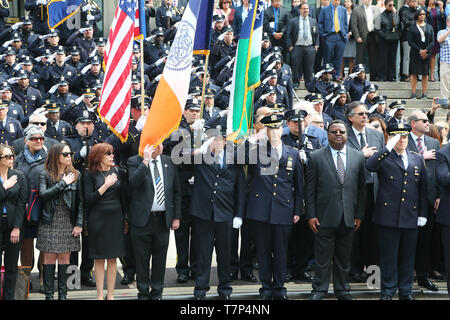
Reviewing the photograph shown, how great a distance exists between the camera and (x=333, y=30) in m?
17.0

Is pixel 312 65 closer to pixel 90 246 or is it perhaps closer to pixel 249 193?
pixel 249 193

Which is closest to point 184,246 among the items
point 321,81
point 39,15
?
point 321,81

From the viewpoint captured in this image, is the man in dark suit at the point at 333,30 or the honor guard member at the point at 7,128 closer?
the honor guard member at the point at 7,128

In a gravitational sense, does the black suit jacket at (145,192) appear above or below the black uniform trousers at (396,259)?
above

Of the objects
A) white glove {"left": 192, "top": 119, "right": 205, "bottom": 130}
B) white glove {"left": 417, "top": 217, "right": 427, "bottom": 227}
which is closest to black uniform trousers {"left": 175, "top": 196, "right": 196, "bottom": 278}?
white glove {"left": 192, "top": 119, "right": 205, "bottom": 130}

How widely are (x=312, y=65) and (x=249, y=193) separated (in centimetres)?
852

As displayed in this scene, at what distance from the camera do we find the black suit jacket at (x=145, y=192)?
8.15 metres

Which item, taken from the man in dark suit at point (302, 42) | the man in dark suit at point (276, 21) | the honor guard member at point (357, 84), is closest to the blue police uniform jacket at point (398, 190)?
the honor guard member at point (357, 84)

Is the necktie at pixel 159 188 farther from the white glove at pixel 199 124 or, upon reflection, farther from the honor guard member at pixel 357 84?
the honor guard member at pixel 357 84

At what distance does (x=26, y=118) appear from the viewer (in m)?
12.3

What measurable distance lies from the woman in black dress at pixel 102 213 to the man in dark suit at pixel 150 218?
19cm

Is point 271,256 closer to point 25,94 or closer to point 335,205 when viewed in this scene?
point 335,205

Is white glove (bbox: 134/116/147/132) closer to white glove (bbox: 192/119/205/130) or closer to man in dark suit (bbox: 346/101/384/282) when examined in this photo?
white glove (bbox: 192/119/205/130)
